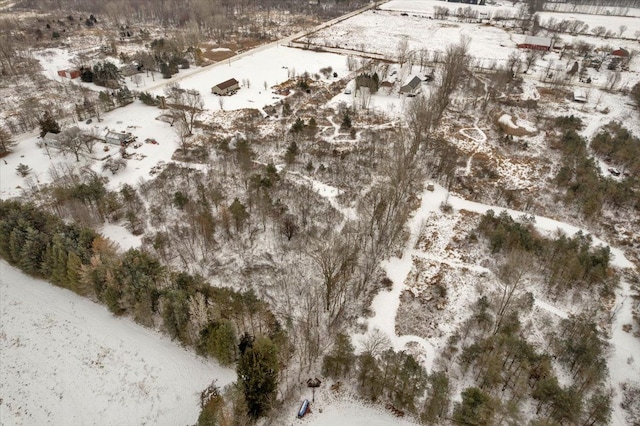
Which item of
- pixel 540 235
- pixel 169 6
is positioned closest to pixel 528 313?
pixel 540 235

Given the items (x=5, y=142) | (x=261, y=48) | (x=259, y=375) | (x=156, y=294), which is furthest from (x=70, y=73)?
(x=259, y=375)

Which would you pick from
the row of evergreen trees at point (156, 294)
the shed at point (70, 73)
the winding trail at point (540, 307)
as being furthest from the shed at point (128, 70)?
the winding trail at point (540, 307)

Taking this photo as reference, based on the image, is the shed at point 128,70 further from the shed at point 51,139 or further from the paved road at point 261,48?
the shed at point 51,139

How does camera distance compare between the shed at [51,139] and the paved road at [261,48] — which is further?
the paved road at [261,48]

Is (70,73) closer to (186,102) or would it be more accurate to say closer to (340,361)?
(186,102)

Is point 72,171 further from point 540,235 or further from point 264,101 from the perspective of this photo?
point 540,235
